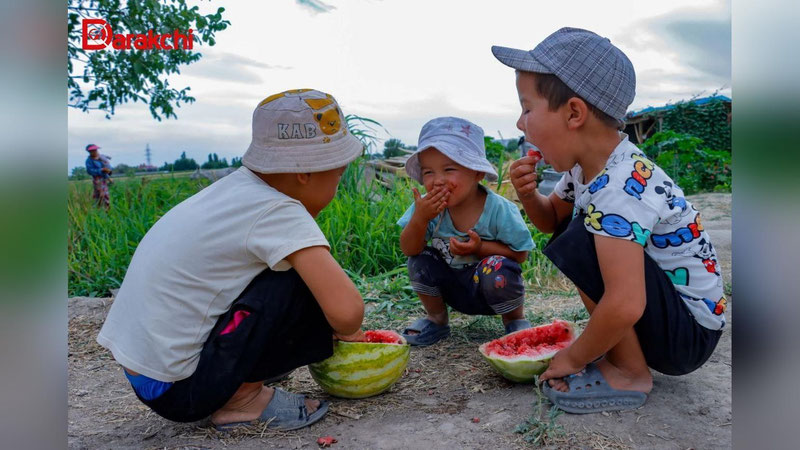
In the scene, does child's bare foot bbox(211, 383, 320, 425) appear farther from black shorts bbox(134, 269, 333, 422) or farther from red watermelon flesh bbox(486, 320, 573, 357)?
red watermelon flesh bbox(486, 320, 573, 357)

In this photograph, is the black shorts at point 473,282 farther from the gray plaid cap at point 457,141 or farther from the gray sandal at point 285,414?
the gray sandal at point 285,414

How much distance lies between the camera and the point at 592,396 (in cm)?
267

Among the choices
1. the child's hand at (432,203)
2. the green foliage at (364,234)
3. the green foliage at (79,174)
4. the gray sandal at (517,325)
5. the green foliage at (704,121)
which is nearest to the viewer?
the child's hand at (432,203)

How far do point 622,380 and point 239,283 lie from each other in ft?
5.67

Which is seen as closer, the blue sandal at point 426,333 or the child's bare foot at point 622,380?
the child's bare foot at point 622,380

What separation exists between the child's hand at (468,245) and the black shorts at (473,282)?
0.10 meters

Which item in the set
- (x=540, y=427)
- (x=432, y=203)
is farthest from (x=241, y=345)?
(x=432, y=203)

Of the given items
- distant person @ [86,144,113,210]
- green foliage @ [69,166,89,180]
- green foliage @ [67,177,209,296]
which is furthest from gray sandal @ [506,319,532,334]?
green foliage @ [69,166,89,180]

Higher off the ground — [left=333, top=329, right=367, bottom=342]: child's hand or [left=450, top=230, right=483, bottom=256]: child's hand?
[left=450, top=230, right=483, bottom=256]: child's hand

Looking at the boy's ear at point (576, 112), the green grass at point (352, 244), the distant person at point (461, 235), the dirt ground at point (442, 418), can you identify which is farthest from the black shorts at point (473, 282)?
the boy's ear at point (576, 112)

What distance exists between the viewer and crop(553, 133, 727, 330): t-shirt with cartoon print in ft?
8.03

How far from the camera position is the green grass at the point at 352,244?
5.04m

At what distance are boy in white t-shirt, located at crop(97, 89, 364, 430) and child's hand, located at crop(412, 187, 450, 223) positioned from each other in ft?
2.66
